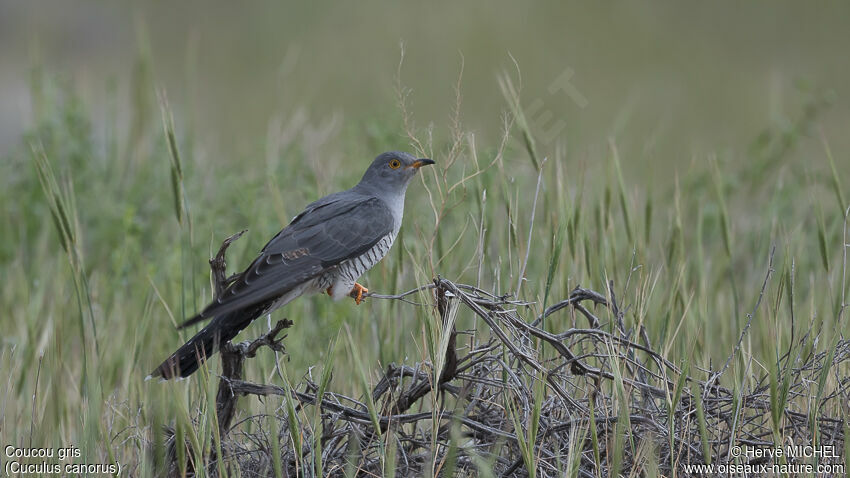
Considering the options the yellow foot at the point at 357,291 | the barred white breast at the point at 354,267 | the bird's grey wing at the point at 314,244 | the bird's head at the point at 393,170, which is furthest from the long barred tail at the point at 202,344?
the bird's head at the point at 393,170

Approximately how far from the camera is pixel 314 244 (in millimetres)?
3121

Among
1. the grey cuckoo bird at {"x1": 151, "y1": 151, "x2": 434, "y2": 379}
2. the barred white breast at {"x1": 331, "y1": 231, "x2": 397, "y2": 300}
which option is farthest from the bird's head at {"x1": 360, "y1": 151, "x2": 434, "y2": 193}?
the barred white breast at {"x1": 331, "y1": 231, "x2": 397, "y2": 300}

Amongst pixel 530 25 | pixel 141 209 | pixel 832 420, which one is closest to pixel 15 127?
pixel 141 209

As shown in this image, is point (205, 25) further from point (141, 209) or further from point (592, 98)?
point (141, 209)

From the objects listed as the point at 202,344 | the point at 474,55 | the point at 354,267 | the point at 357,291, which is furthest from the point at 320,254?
the point at 474,55

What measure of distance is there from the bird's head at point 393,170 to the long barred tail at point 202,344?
0.94 meters

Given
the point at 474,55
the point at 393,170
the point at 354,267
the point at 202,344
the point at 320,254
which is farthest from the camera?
the point at 474,55

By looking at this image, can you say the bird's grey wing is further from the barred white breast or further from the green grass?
the green grass

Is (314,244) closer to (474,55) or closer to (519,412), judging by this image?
(519,412)

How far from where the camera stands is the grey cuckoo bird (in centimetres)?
270

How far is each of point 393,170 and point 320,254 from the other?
25.3 inches

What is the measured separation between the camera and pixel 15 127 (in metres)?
9.21

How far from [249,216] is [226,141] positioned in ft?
17.5

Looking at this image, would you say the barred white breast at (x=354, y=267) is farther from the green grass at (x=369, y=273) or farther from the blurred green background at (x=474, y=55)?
the blurred green background at (x=474, y=55)
